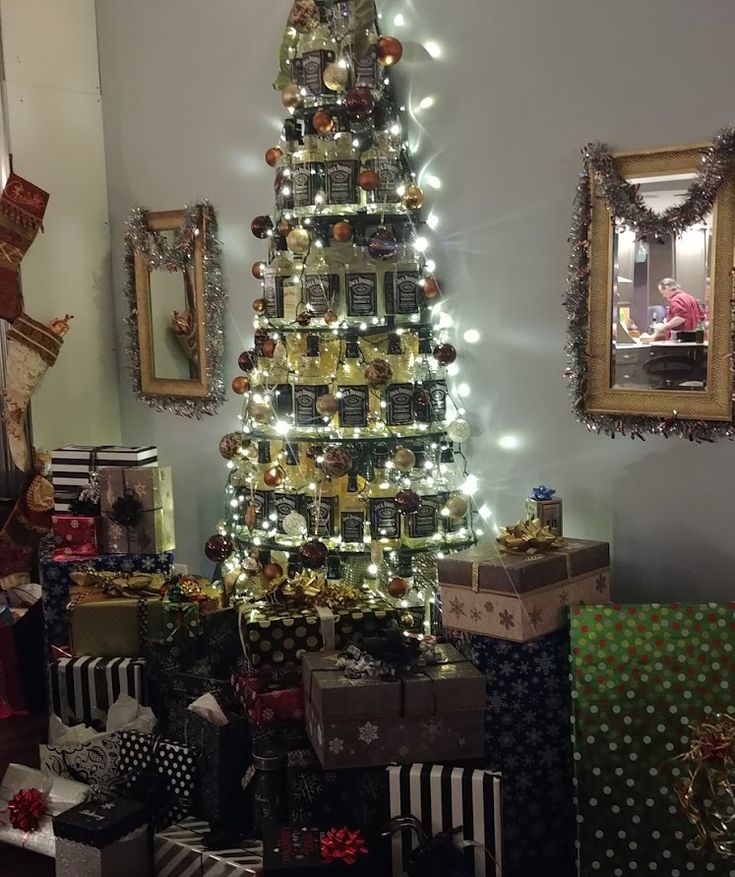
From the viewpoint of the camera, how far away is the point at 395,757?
265 cm

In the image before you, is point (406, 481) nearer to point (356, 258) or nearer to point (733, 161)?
point (356, 258)

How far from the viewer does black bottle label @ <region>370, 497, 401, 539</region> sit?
11.4 feet

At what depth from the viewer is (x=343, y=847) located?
94.0 inches

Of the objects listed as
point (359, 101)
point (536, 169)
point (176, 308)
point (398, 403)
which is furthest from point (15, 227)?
point (536, 169)

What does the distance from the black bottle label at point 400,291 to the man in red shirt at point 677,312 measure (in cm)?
81

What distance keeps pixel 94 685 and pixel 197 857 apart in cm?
87

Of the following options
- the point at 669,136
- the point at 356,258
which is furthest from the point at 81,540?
the point at 669,136

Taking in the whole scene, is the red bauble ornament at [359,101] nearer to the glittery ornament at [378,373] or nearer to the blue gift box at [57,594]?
the glittery ornament at [378,373]

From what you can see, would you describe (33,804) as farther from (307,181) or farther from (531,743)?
(307,181)

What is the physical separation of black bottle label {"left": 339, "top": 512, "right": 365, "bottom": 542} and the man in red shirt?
45.1 inches

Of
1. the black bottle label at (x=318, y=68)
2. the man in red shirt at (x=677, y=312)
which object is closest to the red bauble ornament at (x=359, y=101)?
the black bottle label at (x=318, y=68)

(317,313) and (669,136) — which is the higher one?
(669,136)

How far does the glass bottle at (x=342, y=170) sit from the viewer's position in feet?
11.4

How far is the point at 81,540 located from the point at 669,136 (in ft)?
8.45
